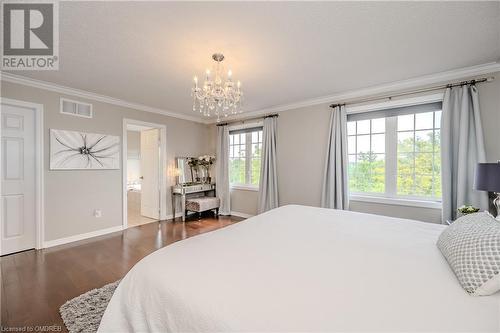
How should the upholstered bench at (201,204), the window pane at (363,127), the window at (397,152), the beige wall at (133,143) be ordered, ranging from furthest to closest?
the beige wall at (133,143), the upholstered bench at (201,204), the window pane at (363,127), the window at (397,152)

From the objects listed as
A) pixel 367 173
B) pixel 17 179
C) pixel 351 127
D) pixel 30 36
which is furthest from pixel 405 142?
pixel 17 179

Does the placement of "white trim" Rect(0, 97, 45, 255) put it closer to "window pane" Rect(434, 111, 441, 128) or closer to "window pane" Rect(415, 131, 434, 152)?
"window pane" Rect(415, 131, 434, 152)

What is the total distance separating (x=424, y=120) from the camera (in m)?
3.07

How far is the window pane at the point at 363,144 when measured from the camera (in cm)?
354

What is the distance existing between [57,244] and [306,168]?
420 centimetres

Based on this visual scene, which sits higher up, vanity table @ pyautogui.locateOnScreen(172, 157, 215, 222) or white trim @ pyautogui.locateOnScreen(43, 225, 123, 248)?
vanity table @ pyautogui.locateOnScreen(172, 157, 215, 222)

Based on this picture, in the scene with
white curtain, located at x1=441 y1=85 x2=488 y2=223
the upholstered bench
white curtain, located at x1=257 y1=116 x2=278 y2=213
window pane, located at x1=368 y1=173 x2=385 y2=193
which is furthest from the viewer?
the upholstered bench

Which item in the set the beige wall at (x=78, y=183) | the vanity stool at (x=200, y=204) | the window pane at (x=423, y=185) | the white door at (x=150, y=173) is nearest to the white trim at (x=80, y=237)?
the beige wall at (x=78, y=183)

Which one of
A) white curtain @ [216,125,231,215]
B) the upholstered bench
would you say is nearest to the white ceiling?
white curtain @ [216,125,231,215]

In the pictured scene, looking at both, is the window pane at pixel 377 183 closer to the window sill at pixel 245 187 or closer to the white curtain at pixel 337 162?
the white curtain at pixel 337 162

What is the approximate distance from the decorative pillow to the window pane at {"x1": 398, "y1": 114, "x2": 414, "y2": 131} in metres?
2.31

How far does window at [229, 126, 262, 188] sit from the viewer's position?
4895 millimetres

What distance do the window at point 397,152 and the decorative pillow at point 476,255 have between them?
6.97 feet

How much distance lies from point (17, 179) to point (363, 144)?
515 cm
